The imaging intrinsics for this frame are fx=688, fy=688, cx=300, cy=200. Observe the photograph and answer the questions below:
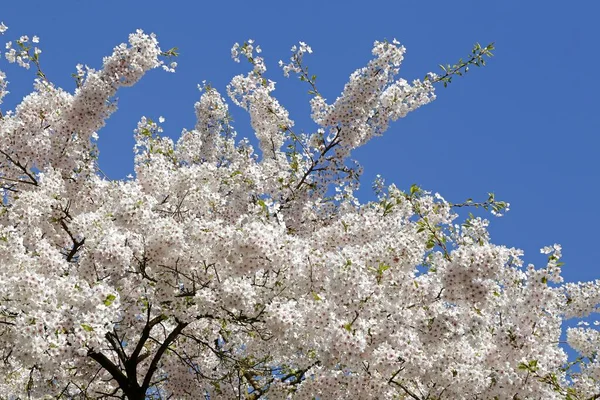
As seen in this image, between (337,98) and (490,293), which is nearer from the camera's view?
(490,293)

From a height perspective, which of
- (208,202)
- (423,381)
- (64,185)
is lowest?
(423,381)

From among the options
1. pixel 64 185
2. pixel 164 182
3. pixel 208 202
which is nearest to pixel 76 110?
pixel 64 185

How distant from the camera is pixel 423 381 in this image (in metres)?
9.40

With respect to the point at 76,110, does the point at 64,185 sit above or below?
below

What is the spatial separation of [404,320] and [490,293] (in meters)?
1.09

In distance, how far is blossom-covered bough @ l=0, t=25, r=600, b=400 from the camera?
7984 millimetres

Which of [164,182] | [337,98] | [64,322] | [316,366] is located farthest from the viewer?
[337,98]

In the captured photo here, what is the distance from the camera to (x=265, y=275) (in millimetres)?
9016

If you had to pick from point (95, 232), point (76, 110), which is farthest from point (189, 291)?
point (76, 110)

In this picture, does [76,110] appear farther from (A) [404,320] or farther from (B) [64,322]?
(A) [404,320]

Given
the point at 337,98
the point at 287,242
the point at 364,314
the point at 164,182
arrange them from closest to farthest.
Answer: the point at 364,314 < the point at 287,242 < the point at 164,182 < the point at 337,98

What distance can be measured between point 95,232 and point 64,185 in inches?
106

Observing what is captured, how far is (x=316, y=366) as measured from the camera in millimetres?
9086

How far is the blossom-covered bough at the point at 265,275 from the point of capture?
7984 millimetres
